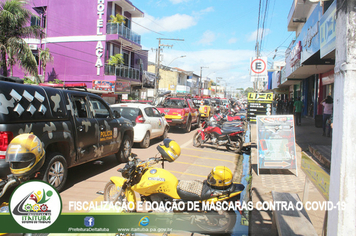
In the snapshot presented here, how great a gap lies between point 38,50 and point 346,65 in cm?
3013

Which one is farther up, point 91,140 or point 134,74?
point 134,74

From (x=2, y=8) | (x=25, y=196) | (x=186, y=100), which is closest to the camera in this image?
(x=25, y=196)

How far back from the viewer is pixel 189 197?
11.6 feet

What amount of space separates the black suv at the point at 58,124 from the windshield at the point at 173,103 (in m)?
8.27

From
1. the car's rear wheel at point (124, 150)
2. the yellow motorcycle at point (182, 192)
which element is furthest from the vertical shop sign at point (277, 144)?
the car's rear wheel at point (124, 150)

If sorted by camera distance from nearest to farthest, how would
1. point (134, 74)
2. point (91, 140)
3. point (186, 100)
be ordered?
point (91, 140) < point (186, 100) < point (134, 74)

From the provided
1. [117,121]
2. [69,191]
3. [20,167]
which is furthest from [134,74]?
[20,167]

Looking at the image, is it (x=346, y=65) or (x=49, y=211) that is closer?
(x=346, y=65)

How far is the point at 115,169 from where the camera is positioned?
693 cm

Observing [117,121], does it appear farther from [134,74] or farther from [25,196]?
[134,74]

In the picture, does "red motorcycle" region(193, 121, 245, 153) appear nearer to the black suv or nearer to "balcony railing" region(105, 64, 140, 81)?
the black suv

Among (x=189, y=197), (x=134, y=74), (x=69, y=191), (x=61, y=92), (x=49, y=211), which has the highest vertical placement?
(x=134, y=74)

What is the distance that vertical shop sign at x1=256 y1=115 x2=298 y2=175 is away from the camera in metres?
6.69

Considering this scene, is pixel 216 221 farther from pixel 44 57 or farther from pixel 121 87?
pixel 44 57
